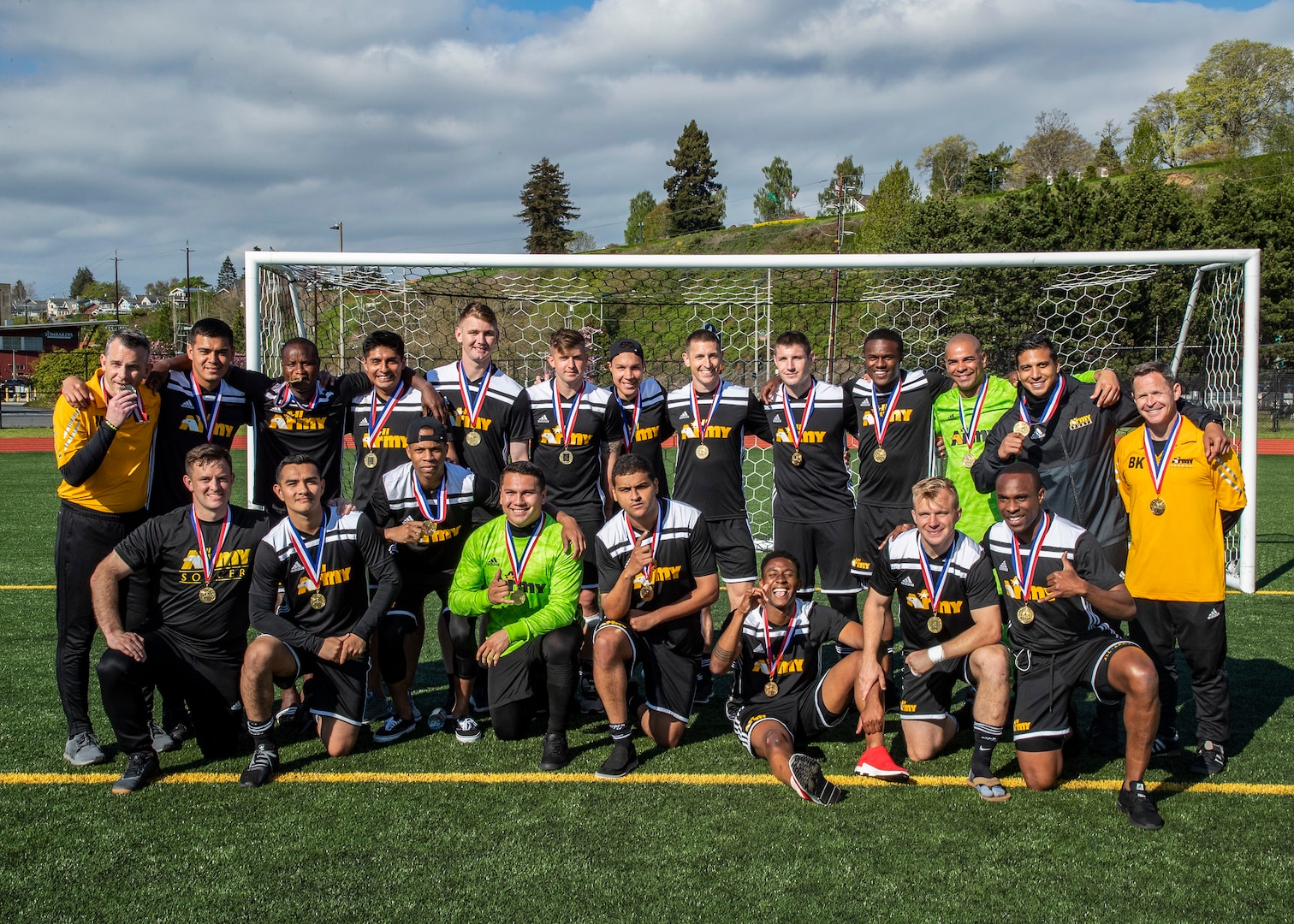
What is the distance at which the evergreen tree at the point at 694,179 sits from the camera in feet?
233

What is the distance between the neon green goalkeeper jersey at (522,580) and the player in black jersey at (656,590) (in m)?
0.17

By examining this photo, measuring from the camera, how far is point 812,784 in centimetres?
332

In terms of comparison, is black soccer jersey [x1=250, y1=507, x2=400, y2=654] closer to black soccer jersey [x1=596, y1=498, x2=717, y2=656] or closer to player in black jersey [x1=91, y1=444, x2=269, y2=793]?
player in black jersey [x1=91, y1=444, x2=269, y2=793]

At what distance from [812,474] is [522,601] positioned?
1741 mm

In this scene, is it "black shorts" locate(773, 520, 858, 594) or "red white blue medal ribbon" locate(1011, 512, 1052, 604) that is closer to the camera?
"red white blue medal ribbon" locate(1011, 512, 1052, 604)

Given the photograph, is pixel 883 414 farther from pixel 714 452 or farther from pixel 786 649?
pixel 786 649

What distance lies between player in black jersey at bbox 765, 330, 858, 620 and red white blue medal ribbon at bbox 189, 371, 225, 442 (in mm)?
2812

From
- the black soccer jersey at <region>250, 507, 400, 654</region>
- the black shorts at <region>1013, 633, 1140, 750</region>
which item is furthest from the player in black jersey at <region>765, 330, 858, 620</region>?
the black soccer jersey at <region>250, 507, 400, 654</region>

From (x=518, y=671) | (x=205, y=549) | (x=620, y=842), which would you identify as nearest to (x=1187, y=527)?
(x=620, y=842)

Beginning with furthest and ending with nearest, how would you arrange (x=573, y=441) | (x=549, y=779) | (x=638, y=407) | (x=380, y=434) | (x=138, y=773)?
(x=638, y=407) → (x=573, y=441) → (x=380, y=434) → (x=549, y=779) → (x=138, y=773)

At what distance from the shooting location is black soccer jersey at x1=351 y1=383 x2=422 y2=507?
459 centimetres

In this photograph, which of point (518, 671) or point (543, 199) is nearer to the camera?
point (518, 671)

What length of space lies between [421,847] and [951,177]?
2884 inches

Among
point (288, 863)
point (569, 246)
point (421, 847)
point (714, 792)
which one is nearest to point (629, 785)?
point (714, 792)
